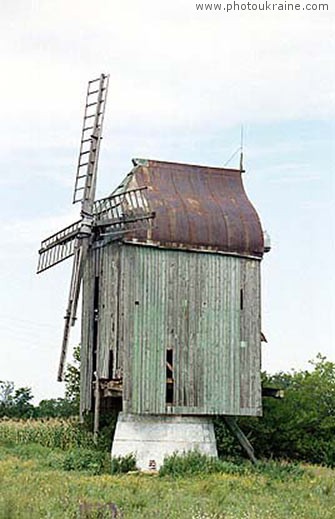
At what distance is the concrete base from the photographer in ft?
87.2

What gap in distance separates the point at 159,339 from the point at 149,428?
2.17 metres

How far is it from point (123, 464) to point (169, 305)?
3.98m

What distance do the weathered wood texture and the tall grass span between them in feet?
8.86

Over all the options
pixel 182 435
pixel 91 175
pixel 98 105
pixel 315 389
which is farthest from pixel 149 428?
pixel 315 389

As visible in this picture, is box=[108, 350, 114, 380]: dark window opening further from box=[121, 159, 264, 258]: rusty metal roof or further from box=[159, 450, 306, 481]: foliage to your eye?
box=[121, 159, 264, 258]: rusty metal roof

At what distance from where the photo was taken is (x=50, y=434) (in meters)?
30.8

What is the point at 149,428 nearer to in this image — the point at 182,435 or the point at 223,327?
the point at 182,435

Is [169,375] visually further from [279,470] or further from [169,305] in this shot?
[279,470]

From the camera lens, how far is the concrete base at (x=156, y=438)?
26578mm

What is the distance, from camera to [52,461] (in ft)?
87.1

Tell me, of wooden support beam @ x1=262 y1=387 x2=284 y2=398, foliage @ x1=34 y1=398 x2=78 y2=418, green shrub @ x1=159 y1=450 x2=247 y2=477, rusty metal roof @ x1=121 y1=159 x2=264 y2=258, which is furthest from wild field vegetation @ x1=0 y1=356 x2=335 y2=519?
foliage @ x1=34 y1=398 x2=78 y2=418

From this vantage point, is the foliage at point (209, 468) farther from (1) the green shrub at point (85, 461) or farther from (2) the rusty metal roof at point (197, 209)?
(2) the rusty metal roof at point (197, 209)

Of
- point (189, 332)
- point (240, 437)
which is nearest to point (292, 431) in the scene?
point (240, 437)

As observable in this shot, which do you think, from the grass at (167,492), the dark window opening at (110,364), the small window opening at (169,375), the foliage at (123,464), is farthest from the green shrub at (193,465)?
the dark window opening at (110,364)
